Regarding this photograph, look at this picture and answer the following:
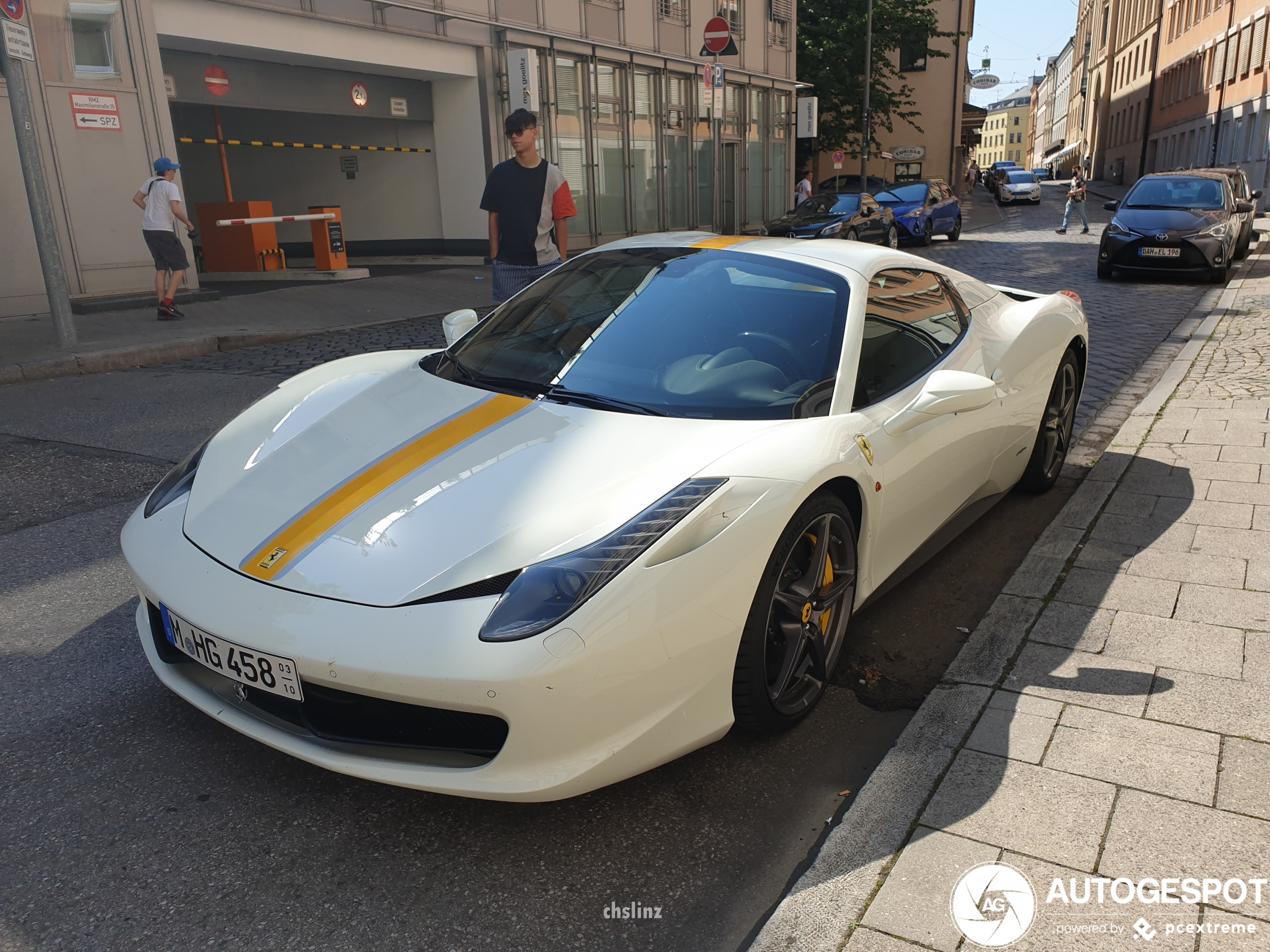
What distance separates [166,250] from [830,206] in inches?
528

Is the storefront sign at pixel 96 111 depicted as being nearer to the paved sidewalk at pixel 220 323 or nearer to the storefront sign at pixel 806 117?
the paved sidewalk at pixel 220 323

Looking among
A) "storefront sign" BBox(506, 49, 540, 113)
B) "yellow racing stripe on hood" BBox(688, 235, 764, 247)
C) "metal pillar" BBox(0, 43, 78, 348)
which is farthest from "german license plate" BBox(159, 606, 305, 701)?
"storefront sign" BBox(506, 49, 540, 113)

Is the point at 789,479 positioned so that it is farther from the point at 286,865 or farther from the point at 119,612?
the point at 119,612

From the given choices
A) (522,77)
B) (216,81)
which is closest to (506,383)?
(216,81)

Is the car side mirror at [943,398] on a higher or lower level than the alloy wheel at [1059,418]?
higher

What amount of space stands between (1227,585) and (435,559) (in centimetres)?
290

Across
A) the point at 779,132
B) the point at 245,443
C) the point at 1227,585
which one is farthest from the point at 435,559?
the point at 779,132

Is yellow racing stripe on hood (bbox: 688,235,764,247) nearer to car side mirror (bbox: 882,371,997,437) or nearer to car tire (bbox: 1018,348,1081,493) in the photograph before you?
car side mirror (bbox: 882,371,997,437)

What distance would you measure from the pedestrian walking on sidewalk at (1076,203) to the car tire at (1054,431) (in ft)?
65.7

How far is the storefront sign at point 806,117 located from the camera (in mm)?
27844

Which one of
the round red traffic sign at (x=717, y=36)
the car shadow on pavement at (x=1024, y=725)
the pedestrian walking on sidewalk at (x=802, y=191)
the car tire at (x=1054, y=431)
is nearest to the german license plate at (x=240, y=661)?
the car shadow on pavement at (x=1024, y=725)

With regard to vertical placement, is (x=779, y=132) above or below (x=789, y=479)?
above

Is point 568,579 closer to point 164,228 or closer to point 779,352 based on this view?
point 779,352

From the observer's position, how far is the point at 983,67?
63281 mm
